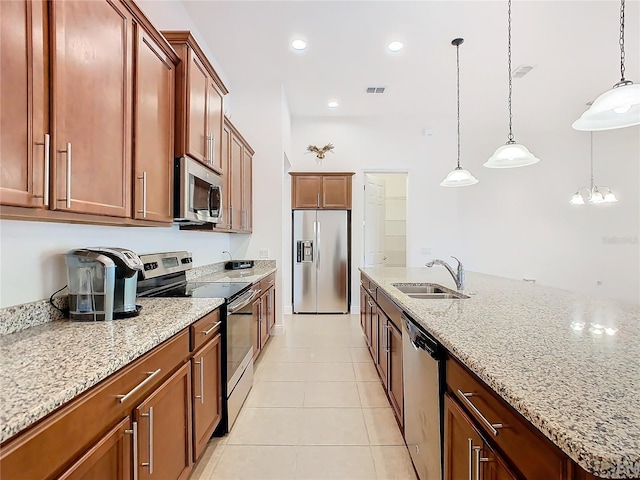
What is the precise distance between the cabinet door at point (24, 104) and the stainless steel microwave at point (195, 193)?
38.2 inches

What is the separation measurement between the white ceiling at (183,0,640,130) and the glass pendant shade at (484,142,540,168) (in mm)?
1339

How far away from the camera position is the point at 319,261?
543 centimetres

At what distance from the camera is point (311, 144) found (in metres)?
5.64

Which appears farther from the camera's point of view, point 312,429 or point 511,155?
point 511,155

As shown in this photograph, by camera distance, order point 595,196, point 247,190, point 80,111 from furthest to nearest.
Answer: point 595,196, point 247,190, point 80,111

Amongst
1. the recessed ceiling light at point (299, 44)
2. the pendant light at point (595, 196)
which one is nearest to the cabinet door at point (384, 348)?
the recessed ceiling light at point (299, 44)

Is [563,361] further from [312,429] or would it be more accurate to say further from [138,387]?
[312,429]

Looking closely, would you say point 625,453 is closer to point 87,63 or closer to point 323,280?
point 87,63

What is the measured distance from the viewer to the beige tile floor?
1.78 m

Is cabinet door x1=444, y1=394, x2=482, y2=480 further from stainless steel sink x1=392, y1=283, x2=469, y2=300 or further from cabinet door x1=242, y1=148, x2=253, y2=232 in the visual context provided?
cabinet door x1=242, y1=148, x2=253, y2=232

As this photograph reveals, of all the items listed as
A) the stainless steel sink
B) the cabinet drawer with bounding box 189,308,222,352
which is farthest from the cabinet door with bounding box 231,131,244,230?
the stainless steel sink

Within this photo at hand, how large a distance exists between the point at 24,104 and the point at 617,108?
2.68 metres

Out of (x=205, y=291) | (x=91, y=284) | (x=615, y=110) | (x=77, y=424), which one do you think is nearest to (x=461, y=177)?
(x=615, y=110)

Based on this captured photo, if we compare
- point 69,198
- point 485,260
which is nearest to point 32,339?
point 69,198
